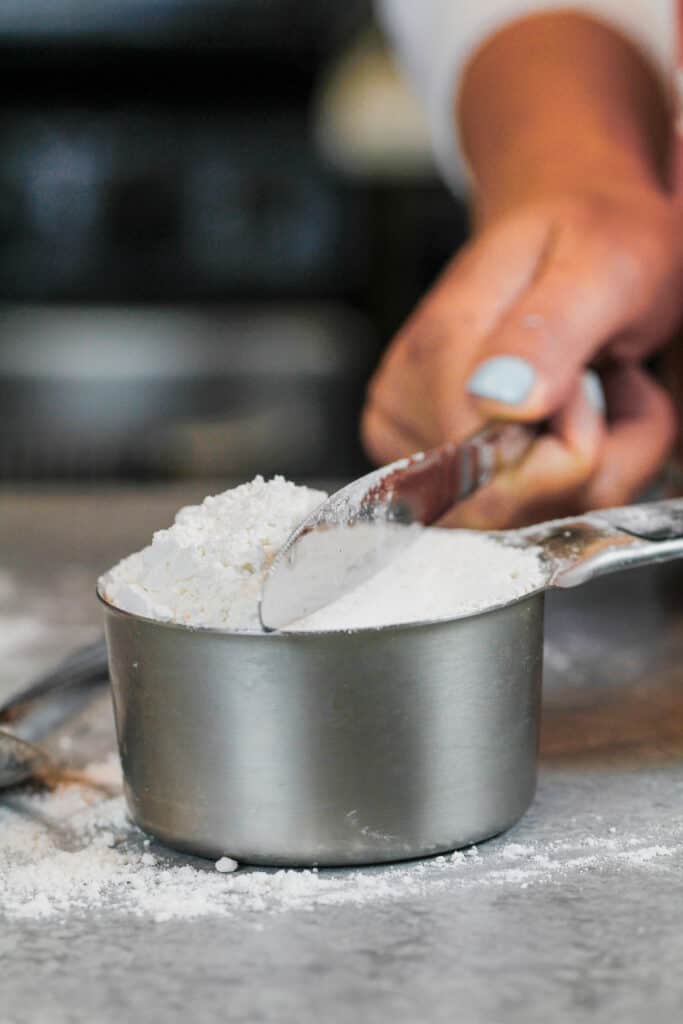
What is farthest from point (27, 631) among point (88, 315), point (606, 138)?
point (88, 315)

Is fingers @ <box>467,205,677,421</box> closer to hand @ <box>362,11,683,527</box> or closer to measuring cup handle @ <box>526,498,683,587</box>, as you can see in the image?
hand @ <box>362,11,683,527</box>

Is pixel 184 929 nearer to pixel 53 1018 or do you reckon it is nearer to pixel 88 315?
pixel 53 1018

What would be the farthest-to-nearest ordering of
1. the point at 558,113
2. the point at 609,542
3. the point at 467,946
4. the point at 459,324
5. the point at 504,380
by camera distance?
the point at 558,113 → the point at 459,324 → the point at 504,380 → the point at 609,542 → the point at 467,946

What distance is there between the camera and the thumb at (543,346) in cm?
77

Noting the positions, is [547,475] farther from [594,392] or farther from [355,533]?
[355,533]

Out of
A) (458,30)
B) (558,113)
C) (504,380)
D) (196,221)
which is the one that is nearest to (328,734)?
(504,380)

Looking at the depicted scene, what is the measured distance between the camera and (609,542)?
54cm

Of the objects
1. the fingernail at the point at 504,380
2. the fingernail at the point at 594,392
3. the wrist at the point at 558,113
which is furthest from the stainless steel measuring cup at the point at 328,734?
the wrist at the point at 558,113

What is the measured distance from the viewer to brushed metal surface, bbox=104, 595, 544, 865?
47 centimetres

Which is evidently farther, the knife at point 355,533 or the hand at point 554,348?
the hand at point 554,348

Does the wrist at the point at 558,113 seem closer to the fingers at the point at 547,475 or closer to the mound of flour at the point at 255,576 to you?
the fingers at the point at 547,475

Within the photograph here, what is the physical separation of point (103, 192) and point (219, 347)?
51cm

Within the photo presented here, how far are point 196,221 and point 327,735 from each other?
298cm

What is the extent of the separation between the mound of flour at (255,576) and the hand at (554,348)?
→ 265mm
